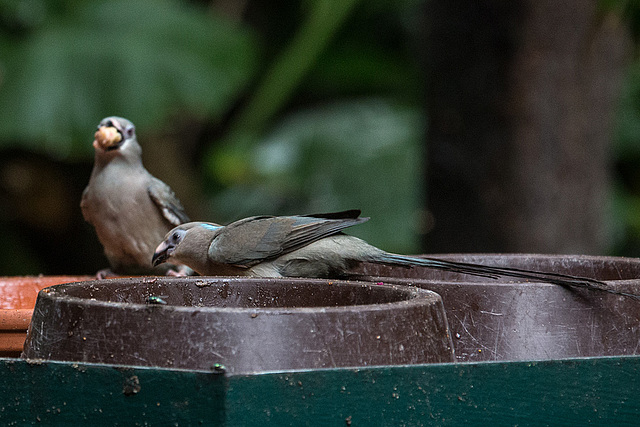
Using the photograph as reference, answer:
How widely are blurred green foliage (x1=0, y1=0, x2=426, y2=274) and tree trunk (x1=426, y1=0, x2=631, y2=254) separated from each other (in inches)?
35.5

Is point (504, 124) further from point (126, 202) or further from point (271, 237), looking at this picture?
point (271, 237)

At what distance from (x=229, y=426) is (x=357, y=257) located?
1.09m

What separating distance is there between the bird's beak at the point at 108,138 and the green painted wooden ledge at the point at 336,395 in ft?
6.07

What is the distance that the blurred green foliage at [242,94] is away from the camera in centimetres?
668

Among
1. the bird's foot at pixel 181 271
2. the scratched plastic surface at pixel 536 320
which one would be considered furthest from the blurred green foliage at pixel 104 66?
the scratched plastic surface at pixel 536 320

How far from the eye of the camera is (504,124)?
425 cm

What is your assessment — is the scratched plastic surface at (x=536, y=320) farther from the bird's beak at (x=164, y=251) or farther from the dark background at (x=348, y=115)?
the dark background at (x=348, y=115)

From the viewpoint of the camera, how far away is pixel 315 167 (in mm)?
8039

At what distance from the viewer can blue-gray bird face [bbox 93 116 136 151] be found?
341 cm

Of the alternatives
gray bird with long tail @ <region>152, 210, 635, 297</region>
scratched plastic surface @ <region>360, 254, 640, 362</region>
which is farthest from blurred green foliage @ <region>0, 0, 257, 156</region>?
scratched plastic surface @ <region>360, 254, 640, 362</region>

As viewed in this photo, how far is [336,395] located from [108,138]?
2151 millimetres

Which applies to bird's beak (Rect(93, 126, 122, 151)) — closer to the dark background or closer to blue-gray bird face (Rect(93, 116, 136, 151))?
blue-gray bird face (Rect(93, 116, 136, 151))

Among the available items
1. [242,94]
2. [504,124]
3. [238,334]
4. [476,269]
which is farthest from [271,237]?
[242,94]

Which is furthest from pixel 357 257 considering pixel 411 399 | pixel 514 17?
pixel 514 17
